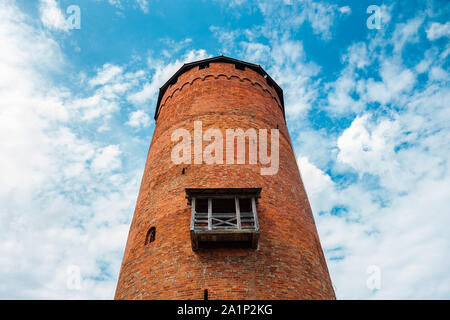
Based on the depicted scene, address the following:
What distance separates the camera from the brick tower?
8.11 m

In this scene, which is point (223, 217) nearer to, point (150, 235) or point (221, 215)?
point (221, 215)

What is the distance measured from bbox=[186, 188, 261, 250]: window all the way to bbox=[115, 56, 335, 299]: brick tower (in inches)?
1.1

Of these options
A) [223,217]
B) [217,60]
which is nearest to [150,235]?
[223,217]

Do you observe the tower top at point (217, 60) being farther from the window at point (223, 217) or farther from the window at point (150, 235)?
the window at point (223, 217)

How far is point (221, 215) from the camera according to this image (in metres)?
8.51

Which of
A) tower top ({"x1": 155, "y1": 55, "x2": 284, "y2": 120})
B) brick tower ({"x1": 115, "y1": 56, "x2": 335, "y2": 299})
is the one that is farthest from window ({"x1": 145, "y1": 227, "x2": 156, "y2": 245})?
tower top ({"x1": 155, "y1": 55, "x2": 284, "y2": 120})

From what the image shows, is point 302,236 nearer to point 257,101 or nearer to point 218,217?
point 218,217

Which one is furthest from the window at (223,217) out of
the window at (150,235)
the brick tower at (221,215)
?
the window at (150,235)

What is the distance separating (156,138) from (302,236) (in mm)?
7436

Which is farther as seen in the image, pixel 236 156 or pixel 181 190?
pixel 236 156

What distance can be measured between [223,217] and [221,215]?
131 millimetres
